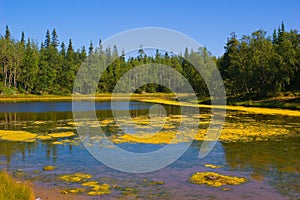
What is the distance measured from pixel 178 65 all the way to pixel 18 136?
386 feet

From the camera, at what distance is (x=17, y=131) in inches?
1057

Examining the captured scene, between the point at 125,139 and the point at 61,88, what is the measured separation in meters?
92.6

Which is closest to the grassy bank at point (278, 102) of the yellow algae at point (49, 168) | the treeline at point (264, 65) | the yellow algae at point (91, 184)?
the treeline at point (264, 65)

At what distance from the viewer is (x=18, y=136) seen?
2430 cm

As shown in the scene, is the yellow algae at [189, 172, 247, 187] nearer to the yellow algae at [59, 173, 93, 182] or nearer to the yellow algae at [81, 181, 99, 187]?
the yellow algae at [81, 181, 99, 187]

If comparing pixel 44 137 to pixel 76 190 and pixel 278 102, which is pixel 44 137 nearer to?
pixel 76 190

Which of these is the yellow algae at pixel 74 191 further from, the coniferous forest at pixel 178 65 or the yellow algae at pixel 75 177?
the coniferous forest at pixel 178 65

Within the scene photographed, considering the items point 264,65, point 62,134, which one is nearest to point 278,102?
point 264,65

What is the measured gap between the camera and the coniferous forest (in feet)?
198

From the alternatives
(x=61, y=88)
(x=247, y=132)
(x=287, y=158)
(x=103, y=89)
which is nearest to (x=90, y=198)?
(x=287, y=158)

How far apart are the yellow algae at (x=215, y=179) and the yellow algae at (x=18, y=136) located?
1323 cm

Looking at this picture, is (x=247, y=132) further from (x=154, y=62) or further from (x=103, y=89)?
(x=154, y=62)

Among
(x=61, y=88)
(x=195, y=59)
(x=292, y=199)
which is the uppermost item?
(x=195, y=59)

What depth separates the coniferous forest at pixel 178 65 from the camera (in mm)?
60406
